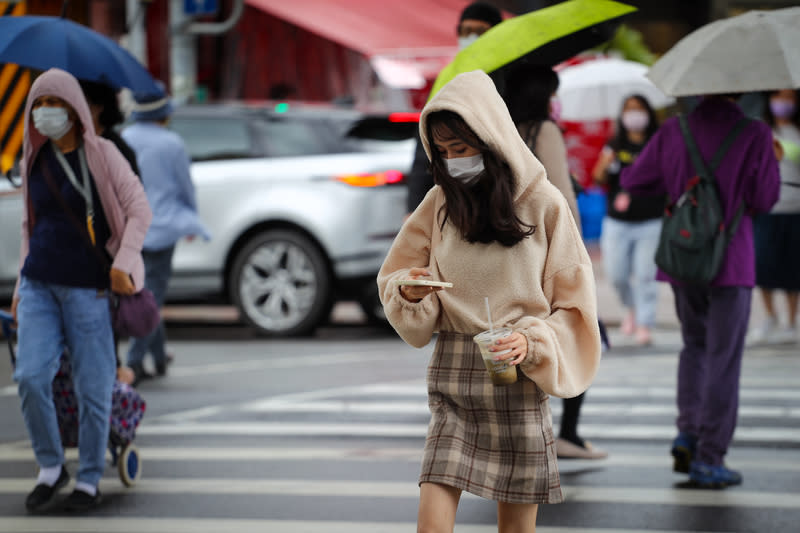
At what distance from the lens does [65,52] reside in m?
6.04

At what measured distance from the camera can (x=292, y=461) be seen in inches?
257

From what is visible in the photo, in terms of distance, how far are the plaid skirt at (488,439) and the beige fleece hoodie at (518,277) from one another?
0.11 meters

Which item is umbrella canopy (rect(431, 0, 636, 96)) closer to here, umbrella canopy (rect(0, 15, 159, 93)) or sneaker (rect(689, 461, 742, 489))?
umbrella canopy (rect(0, 15, 159, 93))

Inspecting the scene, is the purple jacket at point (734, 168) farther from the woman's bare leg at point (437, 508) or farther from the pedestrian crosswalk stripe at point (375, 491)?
the woman's bare leg at point (437, 508)

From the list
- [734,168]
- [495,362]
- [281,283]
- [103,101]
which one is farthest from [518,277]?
[281,283]

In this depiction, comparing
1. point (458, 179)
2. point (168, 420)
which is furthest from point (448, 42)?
point (458, 179)

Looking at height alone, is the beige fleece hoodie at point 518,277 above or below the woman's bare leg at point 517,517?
above

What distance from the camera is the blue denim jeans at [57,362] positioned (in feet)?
17.7

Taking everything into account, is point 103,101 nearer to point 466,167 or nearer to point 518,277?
point 466,167

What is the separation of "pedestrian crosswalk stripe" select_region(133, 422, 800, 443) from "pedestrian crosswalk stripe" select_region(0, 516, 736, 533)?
191 cm

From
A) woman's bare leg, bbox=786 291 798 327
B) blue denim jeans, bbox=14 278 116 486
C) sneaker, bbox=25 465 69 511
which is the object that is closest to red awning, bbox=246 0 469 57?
woman's bare leg, bbox=786 291 798 327

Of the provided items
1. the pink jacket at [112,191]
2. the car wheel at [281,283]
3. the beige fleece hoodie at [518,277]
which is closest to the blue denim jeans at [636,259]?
the car wheel at [281,283]

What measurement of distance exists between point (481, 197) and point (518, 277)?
0.80 feet

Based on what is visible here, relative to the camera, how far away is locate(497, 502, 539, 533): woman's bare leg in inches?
147
